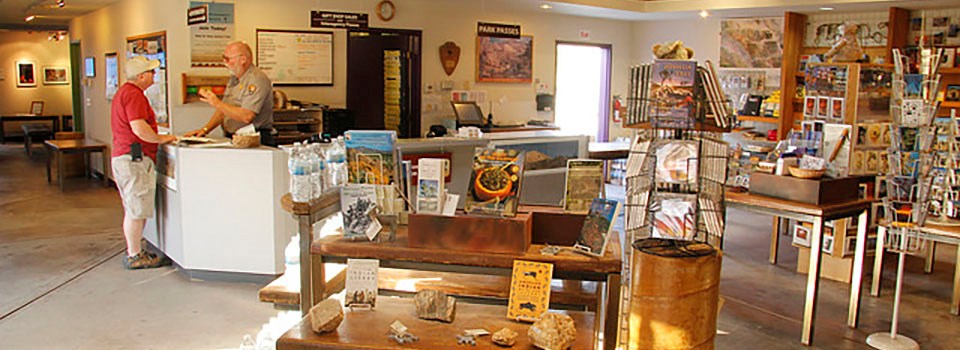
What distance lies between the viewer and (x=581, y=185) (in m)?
3.10

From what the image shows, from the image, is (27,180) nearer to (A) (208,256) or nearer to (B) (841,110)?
(A) (208,256)

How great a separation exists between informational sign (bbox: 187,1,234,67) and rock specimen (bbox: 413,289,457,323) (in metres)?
5.54

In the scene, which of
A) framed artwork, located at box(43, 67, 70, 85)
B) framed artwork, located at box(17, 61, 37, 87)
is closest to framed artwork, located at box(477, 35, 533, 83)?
framed artwork, located at box(43, 67, 70, 85)

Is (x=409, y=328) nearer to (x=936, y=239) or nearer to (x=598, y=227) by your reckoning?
(x=598, y=227)

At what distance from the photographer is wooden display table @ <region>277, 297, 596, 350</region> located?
2.67 metres

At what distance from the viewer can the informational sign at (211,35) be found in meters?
7.61

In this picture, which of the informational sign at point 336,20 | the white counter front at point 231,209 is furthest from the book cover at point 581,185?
the informational sign at point 336,20

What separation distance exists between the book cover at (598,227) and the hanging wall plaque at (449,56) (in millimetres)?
6839

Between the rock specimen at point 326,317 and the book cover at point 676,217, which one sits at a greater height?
the book cover at point 676,217

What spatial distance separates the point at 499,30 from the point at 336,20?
2.20 meters

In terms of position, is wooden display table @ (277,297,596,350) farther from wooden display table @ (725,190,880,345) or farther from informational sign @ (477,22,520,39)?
informational sign @ (477,22,520,39)

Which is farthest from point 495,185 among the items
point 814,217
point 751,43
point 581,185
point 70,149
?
point 70,149

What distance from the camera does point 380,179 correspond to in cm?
305

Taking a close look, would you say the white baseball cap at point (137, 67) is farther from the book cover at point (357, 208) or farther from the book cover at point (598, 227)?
the book cover at point (598, 227)
